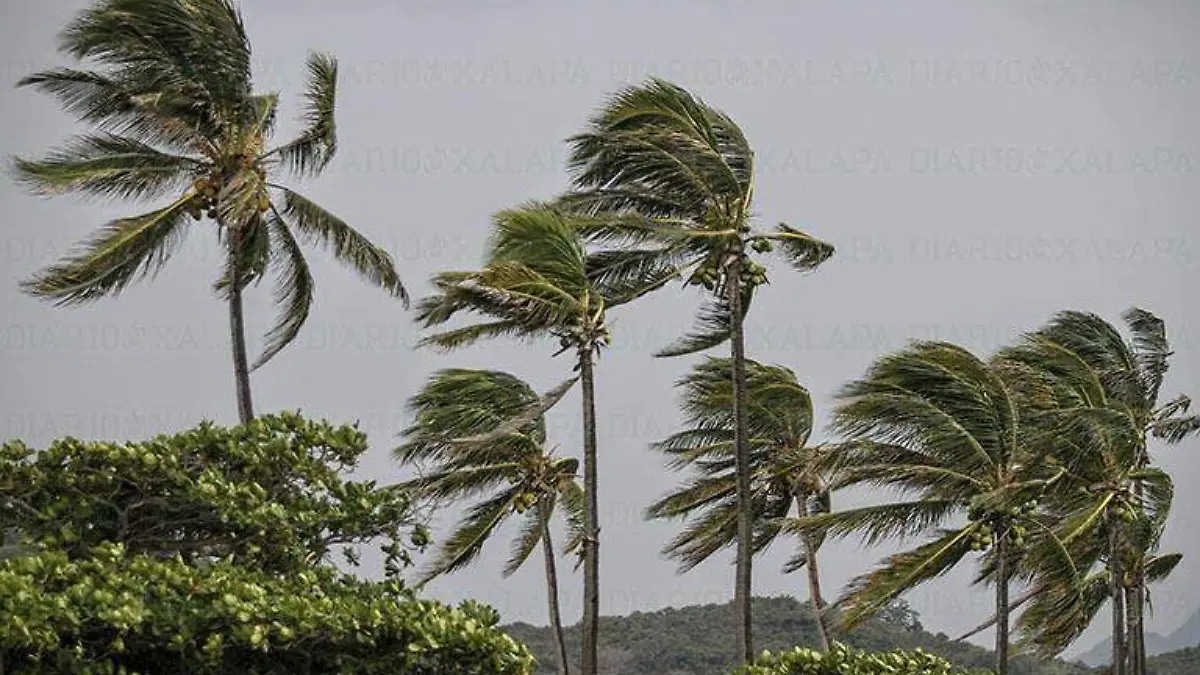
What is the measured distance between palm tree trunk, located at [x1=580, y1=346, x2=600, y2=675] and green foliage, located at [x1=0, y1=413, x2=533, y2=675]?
6.26 meters

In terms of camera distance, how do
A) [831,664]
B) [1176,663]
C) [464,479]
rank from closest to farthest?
1. [831,664]
2. [464,479]
3. [1176,663]

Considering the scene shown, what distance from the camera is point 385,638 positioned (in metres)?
14.3

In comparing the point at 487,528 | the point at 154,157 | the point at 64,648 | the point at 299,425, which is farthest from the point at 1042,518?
the point at 64,648

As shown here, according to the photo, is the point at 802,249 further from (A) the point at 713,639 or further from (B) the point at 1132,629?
(A) the point at 713,639

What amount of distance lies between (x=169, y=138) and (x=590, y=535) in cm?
676

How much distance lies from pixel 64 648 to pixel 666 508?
16.0 metres

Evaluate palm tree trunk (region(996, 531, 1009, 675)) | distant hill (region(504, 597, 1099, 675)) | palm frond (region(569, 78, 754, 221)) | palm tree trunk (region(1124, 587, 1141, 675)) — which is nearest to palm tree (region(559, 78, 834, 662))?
palm frond (region(569, 78, 754, 221))

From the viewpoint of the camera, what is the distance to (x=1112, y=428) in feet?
80.0

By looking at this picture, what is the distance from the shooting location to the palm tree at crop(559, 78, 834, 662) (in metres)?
22.3

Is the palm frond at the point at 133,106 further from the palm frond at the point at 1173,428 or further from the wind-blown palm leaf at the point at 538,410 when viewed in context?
the palm frond at the point at 1173,428

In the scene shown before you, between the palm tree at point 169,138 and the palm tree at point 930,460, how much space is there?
7.03 meters

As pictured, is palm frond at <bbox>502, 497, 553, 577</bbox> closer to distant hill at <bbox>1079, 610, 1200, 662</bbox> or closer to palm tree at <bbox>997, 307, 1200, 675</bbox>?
palm tree at <bbox>997, 307, 1200, 675</bbox>

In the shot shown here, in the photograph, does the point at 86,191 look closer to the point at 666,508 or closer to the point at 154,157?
the point at 154,157

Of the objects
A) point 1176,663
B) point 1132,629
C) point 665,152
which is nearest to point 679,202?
point 665,152
